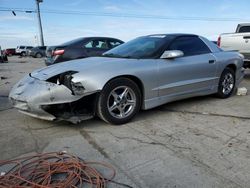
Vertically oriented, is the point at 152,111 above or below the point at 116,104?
below

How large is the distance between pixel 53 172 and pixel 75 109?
145 centimetres

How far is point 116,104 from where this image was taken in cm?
437

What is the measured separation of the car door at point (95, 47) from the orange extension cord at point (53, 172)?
6743 mm

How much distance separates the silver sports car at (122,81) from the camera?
405cm

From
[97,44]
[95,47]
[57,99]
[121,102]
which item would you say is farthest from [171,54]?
[97,44]

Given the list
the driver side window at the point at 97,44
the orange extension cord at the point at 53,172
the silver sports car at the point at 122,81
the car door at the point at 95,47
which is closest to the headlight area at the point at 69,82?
the silver sports car at the point at 122,81

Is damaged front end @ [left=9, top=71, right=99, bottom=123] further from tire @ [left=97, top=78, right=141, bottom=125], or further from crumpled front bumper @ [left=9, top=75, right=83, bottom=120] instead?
tire @ [left=97, top=78, right=141, bottom=125]

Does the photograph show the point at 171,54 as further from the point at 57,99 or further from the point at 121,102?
the point at 57,99

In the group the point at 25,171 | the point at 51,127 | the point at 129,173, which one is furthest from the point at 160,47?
the point at 25,171

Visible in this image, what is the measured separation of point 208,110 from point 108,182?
10.0ft

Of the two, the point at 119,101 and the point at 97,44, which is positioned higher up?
the point at 97,44

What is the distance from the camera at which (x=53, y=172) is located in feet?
9.67

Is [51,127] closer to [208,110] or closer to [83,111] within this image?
[83,111]

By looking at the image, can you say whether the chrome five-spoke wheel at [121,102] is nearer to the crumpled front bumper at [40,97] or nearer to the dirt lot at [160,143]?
the dirt lot at [160,143]
